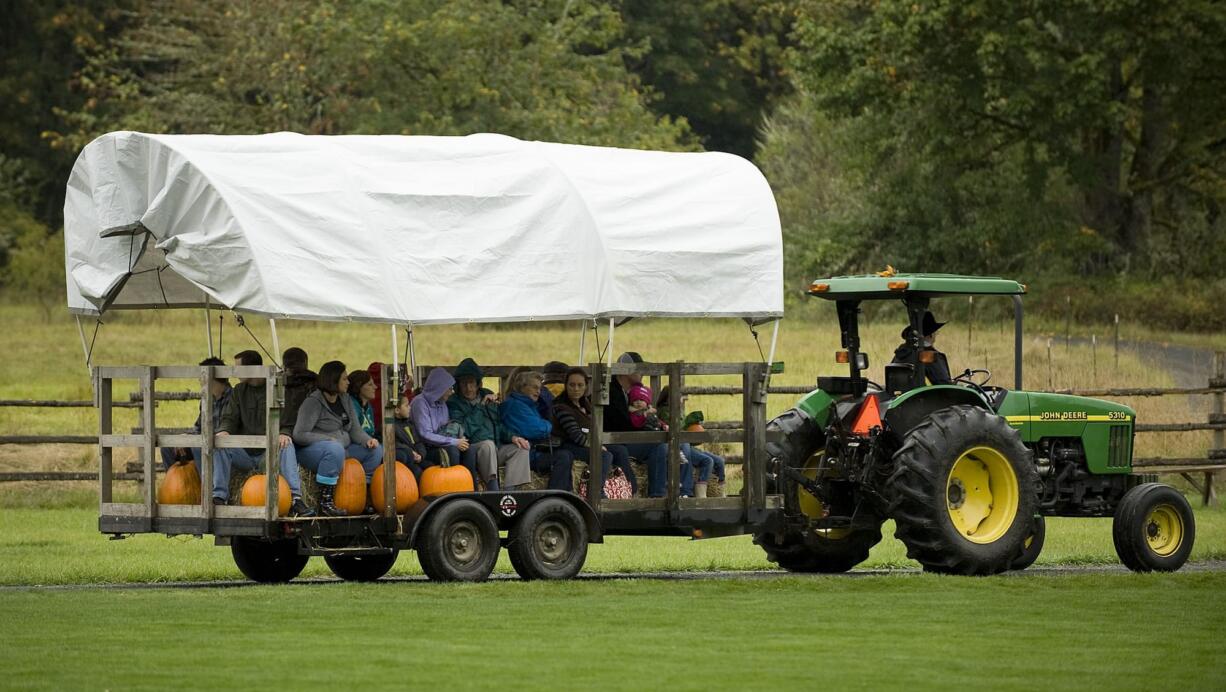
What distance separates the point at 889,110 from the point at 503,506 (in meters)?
32.2

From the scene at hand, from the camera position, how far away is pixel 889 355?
35656 mm

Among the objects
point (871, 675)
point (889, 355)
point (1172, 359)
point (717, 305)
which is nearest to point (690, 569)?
point (717, 305)

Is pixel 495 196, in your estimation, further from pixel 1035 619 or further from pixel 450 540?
pixel 1035 619

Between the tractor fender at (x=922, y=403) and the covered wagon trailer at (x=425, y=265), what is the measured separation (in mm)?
1086

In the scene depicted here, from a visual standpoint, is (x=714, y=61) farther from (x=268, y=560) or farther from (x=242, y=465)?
(x=242, y=465)

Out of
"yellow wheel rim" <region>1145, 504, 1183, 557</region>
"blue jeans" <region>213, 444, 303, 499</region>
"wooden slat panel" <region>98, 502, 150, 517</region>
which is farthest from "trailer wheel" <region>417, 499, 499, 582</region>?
"yellow wheel rim" <region>1145, 504, 1183, 557</region>

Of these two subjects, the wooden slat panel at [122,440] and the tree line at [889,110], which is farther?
the tree line at [889,110]

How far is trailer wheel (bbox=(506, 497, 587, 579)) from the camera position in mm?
17047

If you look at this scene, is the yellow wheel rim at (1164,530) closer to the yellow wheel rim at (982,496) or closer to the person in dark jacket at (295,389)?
the yellow wheel rim at (982,496)

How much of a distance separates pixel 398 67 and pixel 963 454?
36.8 meters

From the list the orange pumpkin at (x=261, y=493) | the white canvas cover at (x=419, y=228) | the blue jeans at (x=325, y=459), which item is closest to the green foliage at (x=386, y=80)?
the white canvas cover at (x=419, y=228)

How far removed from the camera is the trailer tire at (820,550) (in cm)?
1916

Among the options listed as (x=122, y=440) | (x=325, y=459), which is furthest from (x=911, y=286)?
(x=122, y=440)

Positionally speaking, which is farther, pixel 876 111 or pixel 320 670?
pixel 876 111
